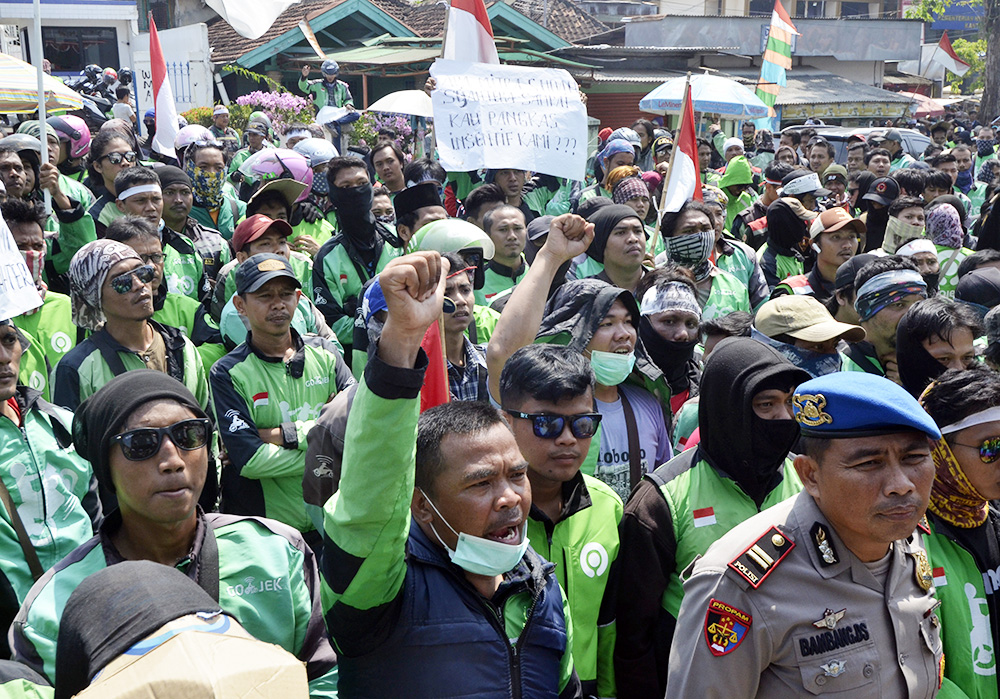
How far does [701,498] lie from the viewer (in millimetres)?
3168

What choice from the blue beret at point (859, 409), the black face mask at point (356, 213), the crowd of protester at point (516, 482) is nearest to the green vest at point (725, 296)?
the crowd of protester at point (516, 482)

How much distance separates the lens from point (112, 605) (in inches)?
67.0

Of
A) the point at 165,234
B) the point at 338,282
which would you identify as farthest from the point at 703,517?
the point at 165,234

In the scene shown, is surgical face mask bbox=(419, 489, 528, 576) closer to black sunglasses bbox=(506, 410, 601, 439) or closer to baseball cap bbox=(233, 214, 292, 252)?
black sunglasses bbox=(506, 410, 601, 439)

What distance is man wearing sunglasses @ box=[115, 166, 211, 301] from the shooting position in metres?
6.60

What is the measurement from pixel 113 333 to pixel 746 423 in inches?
113

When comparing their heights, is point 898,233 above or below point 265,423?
above

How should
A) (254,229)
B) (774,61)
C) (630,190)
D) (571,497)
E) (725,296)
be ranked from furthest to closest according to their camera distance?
1. (774,61)
2. (630,190)
3. (725,296)
4. (254,229)
5. (571,497)

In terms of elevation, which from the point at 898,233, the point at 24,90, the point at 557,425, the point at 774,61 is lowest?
the point at 898,233

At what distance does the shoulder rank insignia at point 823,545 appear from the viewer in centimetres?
237

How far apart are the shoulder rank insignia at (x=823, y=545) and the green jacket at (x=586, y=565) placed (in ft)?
2.73

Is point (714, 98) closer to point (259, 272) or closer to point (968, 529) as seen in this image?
point (259, 272)

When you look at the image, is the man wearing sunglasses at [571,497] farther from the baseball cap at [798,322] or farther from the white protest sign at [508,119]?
the white protest sign at [508,119]

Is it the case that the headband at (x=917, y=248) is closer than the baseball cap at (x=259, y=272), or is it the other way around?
the baseball cap at (x=259, y=272)
